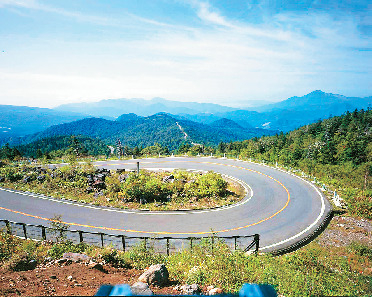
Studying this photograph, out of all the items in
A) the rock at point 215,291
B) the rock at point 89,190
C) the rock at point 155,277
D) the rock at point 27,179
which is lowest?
the rock at point 89,190

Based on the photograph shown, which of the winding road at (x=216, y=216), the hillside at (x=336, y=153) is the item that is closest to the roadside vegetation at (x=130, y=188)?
the winding road at (x=216, y=216)

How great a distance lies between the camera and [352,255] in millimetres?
11703

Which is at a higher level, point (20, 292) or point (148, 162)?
point (20, 292)

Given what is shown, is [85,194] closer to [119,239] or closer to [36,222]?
[36,222]

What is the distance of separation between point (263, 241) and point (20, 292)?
1309cm

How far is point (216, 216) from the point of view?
17.8 metres

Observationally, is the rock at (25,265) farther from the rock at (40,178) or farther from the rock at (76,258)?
the rock at (40,178)

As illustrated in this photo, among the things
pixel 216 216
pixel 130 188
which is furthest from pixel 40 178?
pixel 216 216

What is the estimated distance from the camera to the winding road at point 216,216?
1540 centimetres

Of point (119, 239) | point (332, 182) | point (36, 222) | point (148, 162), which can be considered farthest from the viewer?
point (148, 162)

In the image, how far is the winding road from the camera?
1540 cm

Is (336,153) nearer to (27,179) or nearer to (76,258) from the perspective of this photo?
(27,179)

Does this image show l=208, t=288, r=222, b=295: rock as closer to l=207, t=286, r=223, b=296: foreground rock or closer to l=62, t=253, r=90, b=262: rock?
l=207, t=286, r=223, b=296: foreground rock

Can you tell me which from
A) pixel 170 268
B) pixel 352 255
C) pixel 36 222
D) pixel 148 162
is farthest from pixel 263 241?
pixel 148 162
